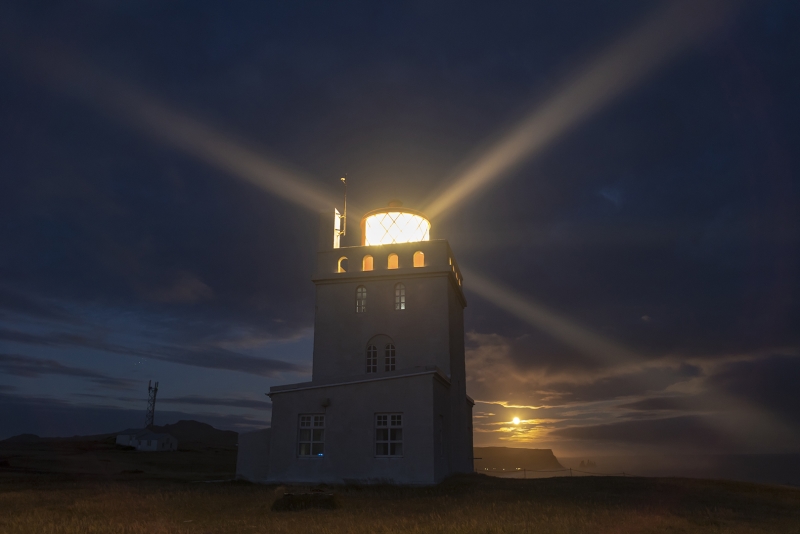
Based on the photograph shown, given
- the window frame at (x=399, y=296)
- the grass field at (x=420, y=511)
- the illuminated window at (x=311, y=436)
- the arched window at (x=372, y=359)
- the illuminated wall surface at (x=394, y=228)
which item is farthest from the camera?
the illuminated wall surface at (x=394, y=228)

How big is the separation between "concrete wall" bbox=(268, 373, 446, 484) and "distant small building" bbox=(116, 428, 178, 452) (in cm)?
6333

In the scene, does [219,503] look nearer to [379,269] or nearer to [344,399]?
[344,399]

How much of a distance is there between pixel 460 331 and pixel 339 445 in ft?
37.9

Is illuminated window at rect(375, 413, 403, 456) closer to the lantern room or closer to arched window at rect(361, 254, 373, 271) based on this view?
arched window at rect(361, 254, 373, 271)

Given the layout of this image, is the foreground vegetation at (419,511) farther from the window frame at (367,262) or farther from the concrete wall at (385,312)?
the window frame at (367,262)

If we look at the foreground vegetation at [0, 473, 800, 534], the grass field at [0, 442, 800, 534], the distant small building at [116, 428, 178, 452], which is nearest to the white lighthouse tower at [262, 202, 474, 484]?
the grass field at [0, 442, 800, 534]

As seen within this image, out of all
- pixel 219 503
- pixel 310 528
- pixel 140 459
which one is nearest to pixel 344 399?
pixel 219 503

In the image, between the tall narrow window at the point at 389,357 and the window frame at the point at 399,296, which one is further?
the window frame at the point at 399,296

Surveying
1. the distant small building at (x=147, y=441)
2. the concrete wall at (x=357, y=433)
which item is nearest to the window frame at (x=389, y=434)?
the concrete wall at (x=357, y=433)

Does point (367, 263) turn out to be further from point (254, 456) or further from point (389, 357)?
point (254, 456)

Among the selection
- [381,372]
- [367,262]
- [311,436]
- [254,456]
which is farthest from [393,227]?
[254,456]

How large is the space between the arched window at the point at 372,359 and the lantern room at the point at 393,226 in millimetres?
5773

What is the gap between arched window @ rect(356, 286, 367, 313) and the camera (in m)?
26.4

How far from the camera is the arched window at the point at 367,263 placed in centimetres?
2742
